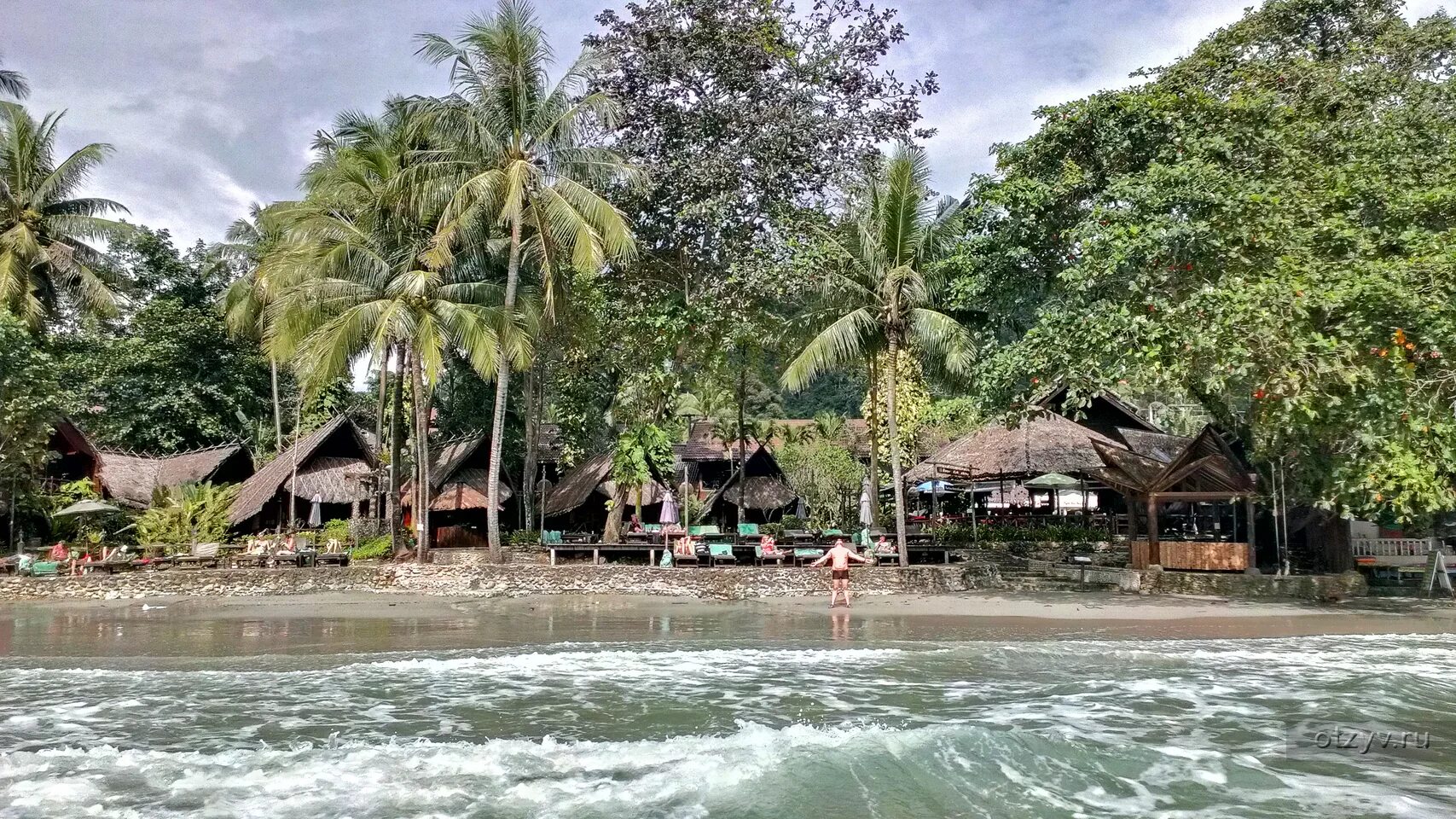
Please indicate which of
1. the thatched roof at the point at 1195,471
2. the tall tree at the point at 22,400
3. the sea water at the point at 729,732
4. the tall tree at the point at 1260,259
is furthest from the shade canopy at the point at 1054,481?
the tall tree at the point at 22,400

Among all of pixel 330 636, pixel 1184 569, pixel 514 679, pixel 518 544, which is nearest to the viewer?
pixel 514 679

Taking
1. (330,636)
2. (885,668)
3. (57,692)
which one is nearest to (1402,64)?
(885,668)

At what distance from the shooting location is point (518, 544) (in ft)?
68.9

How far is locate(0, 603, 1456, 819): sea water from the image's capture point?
6.46m

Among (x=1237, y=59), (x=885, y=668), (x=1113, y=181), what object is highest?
(x=1237, y=59)

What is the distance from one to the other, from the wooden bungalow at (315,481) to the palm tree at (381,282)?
15.7 feet

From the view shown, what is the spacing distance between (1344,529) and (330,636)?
1789 centimetres

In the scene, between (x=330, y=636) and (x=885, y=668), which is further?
(x=330, y=636)

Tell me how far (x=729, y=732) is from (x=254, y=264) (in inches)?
1089

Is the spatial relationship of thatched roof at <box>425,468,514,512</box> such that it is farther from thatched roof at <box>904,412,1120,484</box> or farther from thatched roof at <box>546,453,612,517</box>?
thatched roof at <box>904,412,1120,484</box>


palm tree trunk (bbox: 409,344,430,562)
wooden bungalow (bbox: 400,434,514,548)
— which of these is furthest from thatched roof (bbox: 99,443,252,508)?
palm tree trunk (bbox: 409,344,430,562)

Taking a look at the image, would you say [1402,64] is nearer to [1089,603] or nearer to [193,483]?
[1089,603]

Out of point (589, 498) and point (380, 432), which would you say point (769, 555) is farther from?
point (380, 432)

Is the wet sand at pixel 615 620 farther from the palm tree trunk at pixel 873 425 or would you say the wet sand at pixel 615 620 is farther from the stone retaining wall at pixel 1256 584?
the palm tree trunk at pixel 873 425
